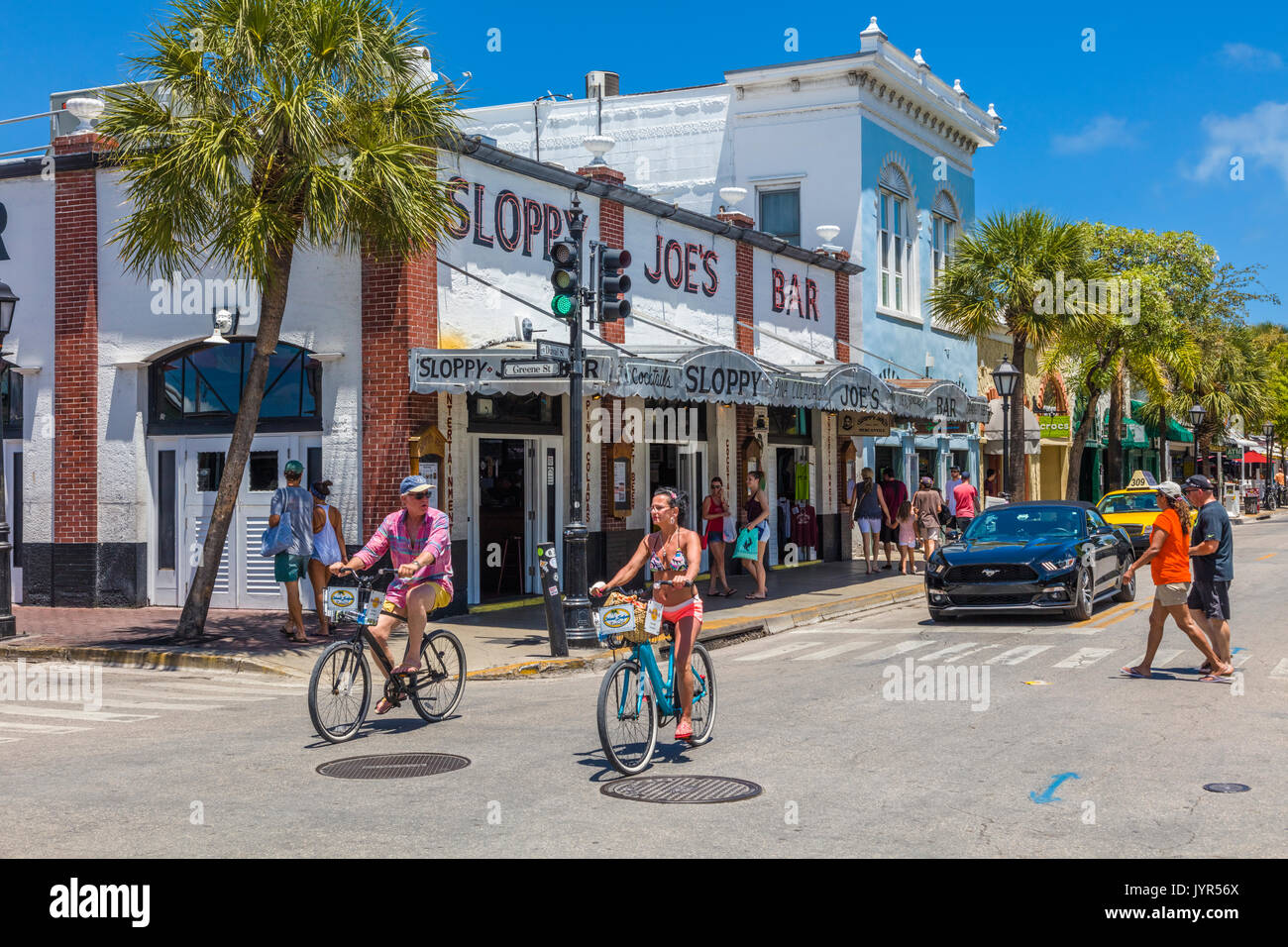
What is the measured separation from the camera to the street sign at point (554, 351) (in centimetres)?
1386

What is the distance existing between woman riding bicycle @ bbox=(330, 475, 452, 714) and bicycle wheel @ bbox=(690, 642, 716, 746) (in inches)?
77.8

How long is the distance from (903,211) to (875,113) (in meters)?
2.85

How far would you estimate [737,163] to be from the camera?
30.2m

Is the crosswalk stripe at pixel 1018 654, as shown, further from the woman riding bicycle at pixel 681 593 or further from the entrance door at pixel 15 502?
the entrance door at pixel 15 502

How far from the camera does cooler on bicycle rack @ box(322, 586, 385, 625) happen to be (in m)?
8.82

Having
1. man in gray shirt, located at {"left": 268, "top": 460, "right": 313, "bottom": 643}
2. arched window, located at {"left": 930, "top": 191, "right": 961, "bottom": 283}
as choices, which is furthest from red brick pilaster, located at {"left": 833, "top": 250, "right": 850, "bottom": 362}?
man in gray shirt, located at {"left": 268, "top": 460, "right": 313, "bottom": 643}

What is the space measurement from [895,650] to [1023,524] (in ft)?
13.5

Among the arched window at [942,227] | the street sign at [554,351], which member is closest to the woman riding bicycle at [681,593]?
the street sign at [554,351]

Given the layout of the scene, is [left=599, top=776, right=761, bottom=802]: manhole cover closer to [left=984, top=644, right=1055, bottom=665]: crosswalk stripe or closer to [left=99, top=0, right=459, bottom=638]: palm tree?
[left=984, top=644, right=1055, bottom=665]: crosswalk stripe

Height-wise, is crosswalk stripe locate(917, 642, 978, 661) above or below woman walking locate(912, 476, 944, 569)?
below

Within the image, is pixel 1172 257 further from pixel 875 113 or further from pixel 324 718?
pixel 324 718

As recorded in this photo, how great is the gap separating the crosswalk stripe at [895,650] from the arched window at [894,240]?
16576mm

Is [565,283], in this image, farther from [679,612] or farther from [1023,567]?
[1023,567]
